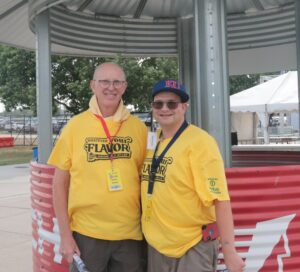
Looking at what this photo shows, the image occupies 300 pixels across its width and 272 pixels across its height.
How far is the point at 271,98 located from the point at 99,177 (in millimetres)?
15987

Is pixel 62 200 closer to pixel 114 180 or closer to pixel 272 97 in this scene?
pixel 114 180

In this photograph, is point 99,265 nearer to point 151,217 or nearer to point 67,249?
point 67,249

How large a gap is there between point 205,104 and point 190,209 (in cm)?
148

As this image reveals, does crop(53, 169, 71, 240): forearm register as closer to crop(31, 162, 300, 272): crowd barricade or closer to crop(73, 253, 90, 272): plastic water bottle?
crop(73, 253, 90, 272): plastic water bottle

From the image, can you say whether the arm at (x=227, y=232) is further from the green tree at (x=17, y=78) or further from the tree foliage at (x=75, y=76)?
the green tree at (x=17, y=78)

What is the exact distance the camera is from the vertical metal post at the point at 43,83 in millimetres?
5301

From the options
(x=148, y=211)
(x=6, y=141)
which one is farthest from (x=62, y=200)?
(x=6, y=141)

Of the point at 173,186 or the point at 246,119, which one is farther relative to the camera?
the point at 246,119

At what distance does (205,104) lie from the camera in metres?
3.91

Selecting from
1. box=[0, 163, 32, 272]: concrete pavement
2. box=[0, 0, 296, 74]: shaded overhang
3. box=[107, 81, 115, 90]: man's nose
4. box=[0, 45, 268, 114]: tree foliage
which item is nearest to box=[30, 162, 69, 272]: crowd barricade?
box=[0, 163, 32, 272]: concrete pavement

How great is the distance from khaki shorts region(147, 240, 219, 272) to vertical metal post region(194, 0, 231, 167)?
141 centimetres

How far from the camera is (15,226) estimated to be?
26.7ft

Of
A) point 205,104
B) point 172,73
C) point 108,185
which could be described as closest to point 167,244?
point 108,185

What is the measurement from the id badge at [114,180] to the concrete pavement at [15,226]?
11.0 feet
